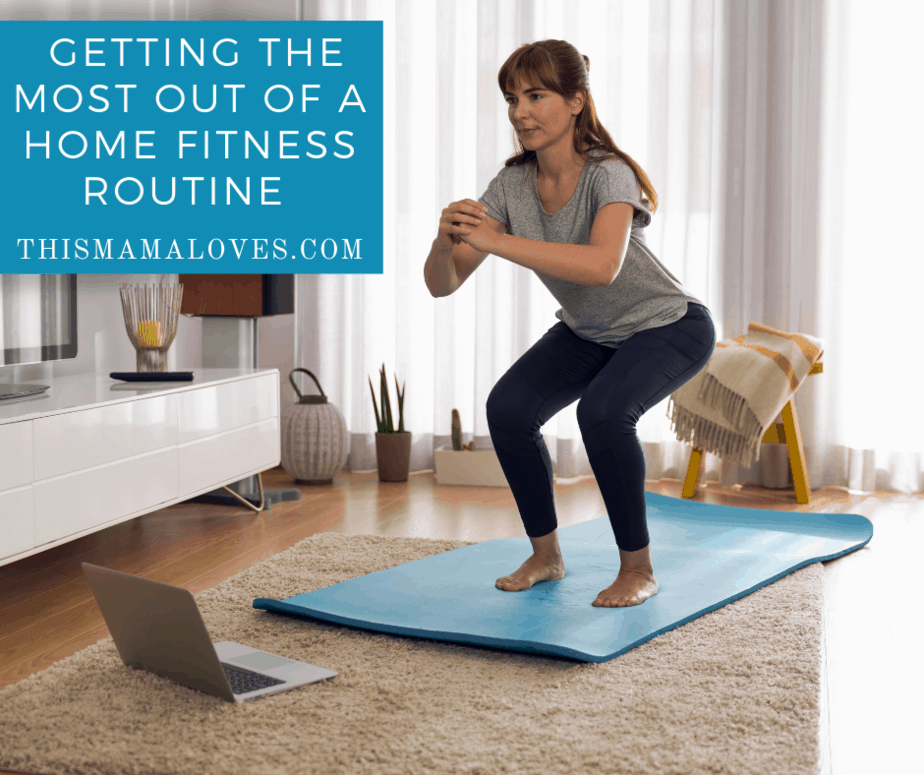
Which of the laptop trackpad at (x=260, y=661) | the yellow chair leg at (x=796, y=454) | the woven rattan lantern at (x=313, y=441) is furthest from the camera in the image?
the woven rattan lantern at (x=313, y=441)

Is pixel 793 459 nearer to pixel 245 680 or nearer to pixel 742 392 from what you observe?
pixel 742 392

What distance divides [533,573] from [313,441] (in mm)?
1779

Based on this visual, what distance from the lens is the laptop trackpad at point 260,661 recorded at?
1713mm

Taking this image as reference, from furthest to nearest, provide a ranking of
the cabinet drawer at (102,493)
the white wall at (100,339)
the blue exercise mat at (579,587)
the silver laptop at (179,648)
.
→ 1. the white wall at (100,339)
2. the cabinet drawer at (102,493)
3. the blue exercise mat at (579,587)
4. the silver laptop at (179,648)

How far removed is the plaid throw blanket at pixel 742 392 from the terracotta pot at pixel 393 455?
1.10 metres

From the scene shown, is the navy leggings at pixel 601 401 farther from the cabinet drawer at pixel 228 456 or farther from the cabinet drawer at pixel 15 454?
the cabinet drawer at pixel 228 456

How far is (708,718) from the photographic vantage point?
1493mm

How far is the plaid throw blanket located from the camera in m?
3.38

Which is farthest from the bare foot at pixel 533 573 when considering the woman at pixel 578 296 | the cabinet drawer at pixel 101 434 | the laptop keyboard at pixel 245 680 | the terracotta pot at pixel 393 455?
the terracotta pot at pixel 393 455

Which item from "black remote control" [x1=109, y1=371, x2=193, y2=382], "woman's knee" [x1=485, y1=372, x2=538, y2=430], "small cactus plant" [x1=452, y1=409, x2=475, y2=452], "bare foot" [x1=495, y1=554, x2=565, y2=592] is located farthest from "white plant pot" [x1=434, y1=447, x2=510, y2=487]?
"woman's knee" [x1=485, y1=372, x2=538, y2=430]

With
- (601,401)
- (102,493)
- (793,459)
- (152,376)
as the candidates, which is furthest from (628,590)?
(793,459)

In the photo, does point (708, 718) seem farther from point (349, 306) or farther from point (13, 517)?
point (349, 306)

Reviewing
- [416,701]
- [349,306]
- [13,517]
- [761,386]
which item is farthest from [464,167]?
[416,701]

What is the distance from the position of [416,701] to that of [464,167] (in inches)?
118
